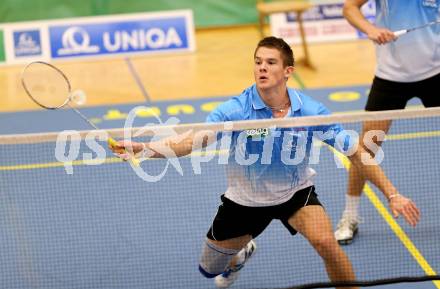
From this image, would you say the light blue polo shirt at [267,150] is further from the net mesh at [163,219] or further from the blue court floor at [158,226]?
the blue court floor at [158,226]

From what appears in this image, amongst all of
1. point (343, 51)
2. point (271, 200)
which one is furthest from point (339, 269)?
point (343, 51)

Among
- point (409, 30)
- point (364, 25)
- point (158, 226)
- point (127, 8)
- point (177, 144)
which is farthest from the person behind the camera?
point (127, 8)

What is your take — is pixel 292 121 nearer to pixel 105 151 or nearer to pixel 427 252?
pixel 427 252

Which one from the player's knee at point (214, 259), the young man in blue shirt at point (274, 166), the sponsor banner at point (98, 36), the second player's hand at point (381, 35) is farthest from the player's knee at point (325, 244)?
the sponsor banner at point (98, 36)

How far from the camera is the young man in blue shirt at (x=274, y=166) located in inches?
213

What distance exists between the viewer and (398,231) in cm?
715

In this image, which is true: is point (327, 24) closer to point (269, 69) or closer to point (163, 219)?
point (163, 219)

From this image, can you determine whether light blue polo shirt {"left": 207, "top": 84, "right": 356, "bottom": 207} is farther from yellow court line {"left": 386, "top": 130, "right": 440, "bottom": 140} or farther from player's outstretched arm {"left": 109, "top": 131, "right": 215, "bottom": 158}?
yellow court line {"left": 386, "top": 130, "right": 440, "bottom": 140}

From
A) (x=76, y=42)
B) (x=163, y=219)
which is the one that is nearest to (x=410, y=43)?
(x=163, y=219)

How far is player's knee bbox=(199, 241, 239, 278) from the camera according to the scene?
5.80 metres

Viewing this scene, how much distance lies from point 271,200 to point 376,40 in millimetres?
1623

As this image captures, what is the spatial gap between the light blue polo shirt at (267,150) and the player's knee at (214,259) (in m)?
0.39

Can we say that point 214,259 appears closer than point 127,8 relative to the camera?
Yes

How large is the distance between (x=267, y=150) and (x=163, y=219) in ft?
7.07
